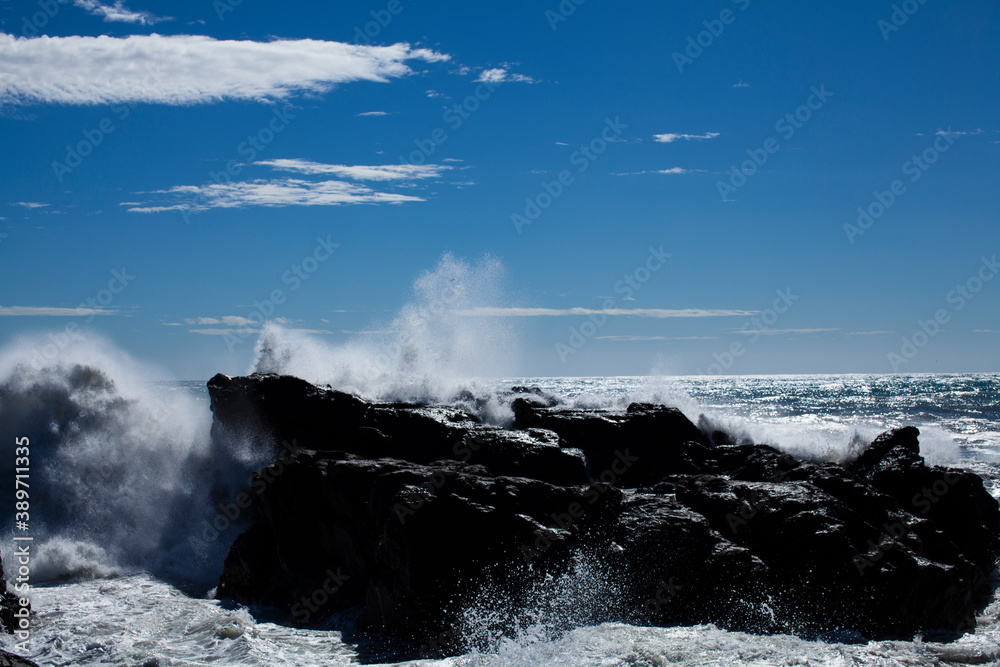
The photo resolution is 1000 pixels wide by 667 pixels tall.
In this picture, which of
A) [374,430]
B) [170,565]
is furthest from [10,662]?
[374,430]

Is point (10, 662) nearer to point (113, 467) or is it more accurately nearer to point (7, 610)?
point (7, 610)

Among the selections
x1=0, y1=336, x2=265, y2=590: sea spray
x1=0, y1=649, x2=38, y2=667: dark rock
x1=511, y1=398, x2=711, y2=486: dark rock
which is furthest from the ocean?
x1=511, y1=398, x2=711, y2=486: dark rock

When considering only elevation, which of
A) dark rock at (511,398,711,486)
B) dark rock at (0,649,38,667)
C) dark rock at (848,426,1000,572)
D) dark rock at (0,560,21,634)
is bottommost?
dark rock at (0,560,21,634)

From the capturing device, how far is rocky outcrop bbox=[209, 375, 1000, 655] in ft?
29.0

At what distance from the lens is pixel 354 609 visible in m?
10.1

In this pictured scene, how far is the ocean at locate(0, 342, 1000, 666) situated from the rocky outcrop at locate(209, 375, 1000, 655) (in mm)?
394

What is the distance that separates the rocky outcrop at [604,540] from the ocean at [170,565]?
1.29 feet

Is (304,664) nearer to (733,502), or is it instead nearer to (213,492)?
(733,502)

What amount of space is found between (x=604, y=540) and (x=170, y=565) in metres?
8.25

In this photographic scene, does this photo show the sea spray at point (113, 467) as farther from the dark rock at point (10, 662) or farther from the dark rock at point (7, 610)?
the dark rock at point (10, 662)

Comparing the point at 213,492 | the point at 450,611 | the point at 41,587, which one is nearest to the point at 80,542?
the point at 41,587

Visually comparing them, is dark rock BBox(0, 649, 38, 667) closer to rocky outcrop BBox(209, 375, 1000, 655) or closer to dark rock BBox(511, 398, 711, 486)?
rocky outcrop BBox(209, 375, 1000, 655)

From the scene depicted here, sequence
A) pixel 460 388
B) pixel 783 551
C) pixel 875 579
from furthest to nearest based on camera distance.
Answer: pixel 460 388
pixel 783 551
pixel 875 579

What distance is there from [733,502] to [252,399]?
10.1 m
